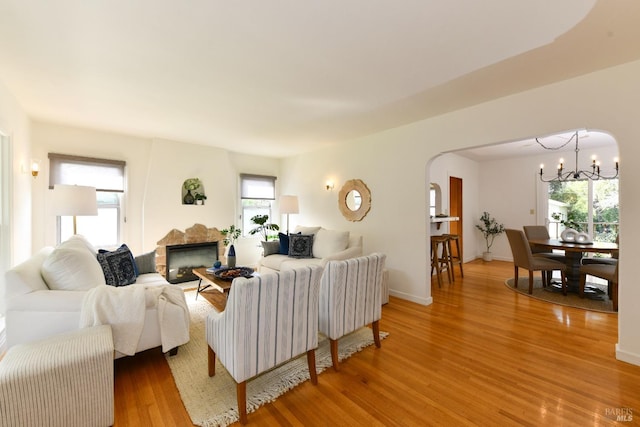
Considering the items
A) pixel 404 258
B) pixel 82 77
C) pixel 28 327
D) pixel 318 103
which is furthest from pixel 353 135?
pixel 28 327

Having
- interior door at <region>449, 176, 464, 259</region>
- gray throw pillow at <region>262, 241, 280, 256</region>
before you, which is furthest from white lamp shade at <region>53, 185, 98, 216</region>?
interior door at <region>449, 176, 464, 259</region>

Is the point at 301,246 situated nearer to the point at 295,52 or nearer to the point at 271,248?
the point at 271,248

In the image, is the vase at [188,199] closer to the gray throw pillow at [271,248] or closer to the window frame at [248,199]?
the window frame at [248,199]

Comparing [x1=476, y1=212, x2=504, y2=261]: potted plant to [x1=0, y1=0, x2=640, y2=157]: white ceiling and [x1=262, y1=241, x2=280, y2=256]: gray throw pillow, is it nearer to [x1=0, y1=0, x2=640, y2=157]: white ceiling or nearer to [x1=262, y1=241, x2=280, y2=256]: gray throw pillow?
[x1=0, y1=0, x2=640, y2=157]: white ceiling

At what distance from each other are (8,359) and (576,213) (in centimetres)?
846

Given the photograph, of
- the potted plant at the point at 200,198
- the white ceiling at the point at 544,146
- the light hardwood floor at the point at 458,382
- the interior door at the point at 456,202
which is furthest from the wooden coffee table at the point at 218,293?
the interior door at the point at 456,202

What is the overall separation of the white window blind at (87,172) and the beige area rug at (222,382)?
312 cm

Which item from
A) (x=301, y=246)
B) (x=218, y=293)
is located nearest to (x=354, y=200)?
(x=301, y=246)

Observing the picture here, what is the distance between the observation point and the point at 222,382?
6.74 feet

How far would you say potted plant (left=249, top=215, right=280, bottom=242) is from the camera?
561 centimetres

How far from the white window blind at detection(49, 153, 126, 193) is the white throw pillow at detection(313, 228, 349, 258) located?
332cm

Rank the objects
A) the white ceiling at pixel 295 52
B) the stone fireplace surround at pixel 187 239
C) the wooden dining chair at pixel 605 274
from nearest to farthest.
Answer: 1. the white ceiling at pixel 295 52
2. the wooden dining chair at pixel 605 274
3. the stone fireplace surround at pixel 187 239

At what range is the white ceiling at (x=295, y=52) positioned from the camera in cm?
164

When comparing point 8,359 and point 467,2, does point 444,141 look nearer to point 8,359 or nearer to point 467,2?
point 467,2
